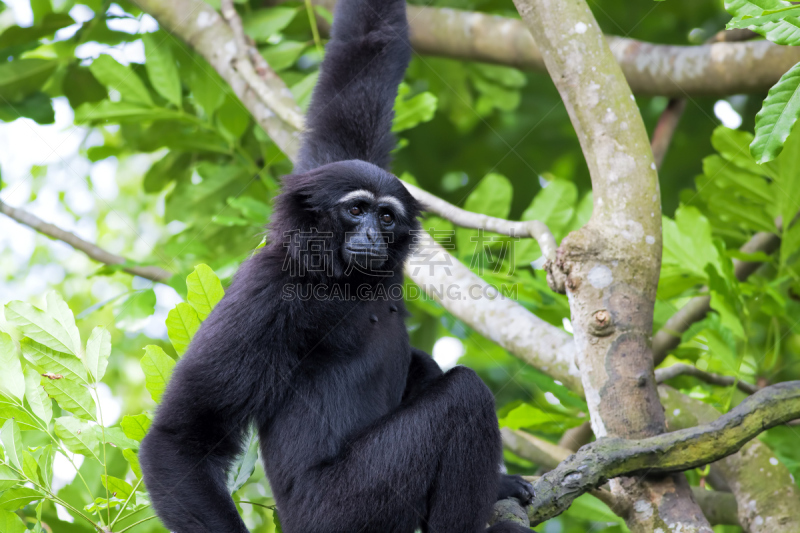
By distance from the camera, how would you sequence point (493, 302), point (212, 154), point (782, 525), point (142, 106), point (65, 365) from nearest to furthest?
point (65, 365), point (782, 525), point (493, 302), point (142, 106), point (212, 154)

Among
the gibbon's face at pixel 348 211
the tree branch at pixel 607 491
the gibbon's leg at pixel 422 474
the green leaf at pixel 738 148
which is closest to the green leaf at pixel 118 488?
the gibbon's leg at pixel 422 474

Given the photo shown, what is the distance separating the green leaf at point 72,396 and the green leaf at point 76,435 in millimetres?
41

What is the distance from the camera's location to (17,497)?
2934 millimetres

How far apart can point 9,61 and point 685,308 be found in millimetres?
5600

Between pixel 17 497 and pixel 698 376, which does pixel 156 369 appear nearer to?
pixel 17 497

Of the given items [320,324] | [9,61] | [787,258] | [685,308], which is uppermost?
[9,61]

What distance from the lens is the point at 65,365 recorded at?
299cm

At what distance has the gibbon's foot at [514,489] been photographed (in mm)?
3457

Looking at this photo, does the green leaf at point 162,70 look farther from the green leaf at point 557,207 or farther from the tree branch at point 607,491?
the tree branch at point 607,491

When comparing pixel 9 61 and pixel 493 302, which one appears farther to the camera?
pixel 9 61

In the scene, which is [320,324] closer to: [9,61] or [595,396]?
[595,396]

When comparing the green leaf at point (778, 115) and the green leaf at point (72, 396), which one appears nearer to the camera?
the green leaf at point (778, 115)

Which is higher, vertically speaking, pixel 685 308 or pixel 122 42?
pixel 122 42

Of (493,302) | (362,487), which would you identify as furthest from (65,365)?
(493,302)
